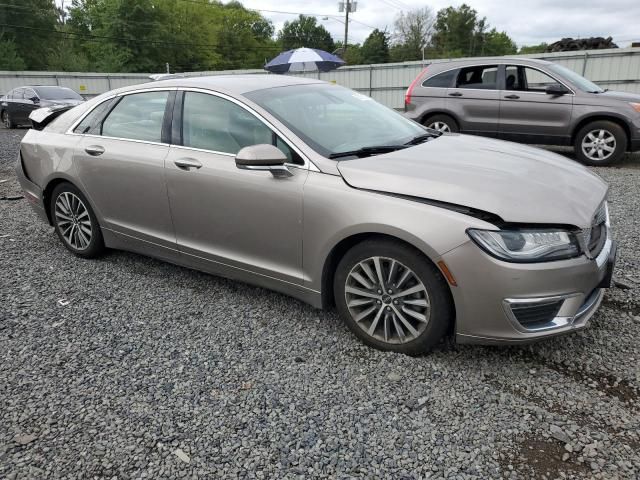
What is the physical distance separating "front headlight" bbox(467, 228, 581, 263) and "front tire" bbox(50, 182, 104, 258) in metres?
3.31

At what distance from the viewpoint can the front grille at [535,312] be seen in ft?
8.13

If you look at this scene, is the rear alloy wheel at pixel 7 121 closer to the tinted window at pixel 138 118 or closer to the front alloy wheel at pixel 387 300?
the tinted window at pixel 138 118

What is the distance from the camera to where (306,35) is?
86.9 m

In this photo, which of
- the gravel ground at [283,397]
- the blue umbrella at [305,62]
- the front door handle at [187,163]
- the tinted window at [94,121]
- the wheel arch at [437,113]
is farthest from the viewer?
the blue umbrella at [305,62]

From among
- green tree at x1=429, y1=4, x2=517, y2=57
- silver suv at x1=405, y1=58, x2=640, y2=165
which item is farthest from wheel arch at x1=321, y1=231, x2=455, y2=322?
green tree at x1=429, y1=4, x2=517, y2=57

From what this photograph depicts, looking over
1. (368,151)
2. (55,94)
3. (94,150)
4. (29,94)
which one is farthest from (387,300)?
(29,94)

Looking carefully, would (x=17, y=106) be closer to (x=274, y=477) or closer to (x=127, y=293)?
(x=127, y=293)

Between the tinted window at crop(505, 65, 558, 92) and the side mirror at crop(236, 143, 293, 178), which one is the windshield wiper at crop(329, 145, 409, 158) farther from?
the tinted window at crop(505, 65, 558, 92)

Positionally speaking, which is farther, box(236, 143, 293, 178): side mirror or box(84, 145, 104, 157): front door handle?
box(84, 145, 104, 157): front door handle

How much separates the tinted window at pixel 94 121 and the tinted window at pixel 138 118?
0.09 meters

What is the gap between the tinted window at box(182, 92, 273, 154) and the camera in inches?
128

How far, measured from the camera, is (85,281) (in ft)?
13.5

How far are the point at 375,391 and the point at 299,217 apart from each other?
1086 millimetres

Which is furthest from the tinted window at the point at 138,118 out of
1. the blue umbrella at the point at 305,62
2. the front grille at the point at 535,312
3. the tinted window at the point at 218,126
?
the blue umbrella at the point at 305,62
